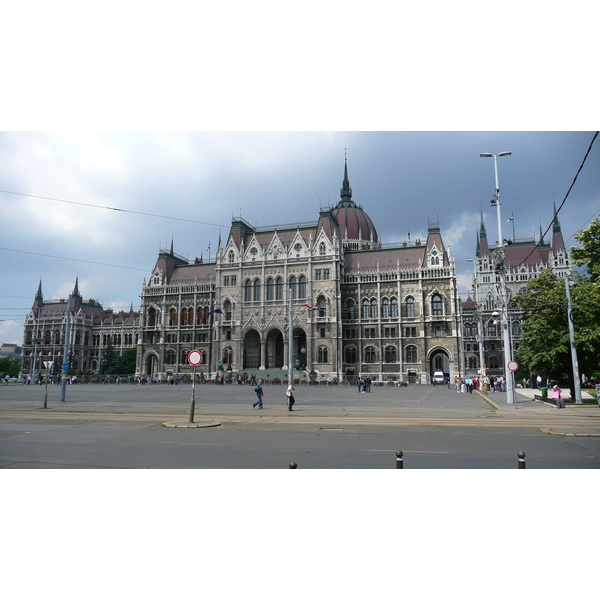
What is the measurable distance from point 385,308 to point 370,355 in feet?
24.2

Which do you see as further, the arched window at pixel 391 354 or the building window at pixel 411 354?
the arched window at pixel 391 354

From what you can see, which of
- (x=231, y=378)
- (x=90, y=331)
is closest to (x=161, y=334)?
(x=231, y=378)

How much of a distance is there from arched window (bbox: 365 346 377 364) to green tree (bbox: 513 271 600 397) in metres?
34.3

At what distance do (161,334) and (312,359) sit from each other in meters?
27.8

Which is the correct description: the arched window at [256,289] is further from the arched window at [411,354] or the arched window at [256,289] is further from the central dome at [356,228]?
the arched window at [411,354]

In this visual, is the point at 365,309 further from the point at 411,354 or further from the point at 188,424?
the point at 188,424

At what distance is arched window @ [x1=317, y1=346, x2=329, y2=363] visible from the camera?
64438mm

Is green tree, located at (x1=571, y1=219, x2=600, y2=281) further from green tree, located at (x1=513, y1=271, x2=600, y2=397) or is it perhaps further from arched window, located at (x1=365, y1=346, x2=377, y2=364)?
arched window, located at (x1=365, y1=346, x2=377, y2=364)

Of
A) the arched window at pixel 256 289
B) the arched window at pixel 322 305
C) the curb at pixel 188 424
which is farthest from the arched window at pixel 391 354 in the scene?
the curb at pixel 188 424

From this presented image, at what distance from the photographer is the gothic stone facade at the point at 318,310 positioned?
2510 inches

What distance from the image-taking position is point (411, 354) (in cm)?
6412

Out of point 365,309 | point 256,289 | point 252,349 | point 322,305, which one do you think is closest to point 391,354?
point 365,309

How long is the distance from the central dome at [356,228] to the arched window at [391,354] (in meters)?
23.5
